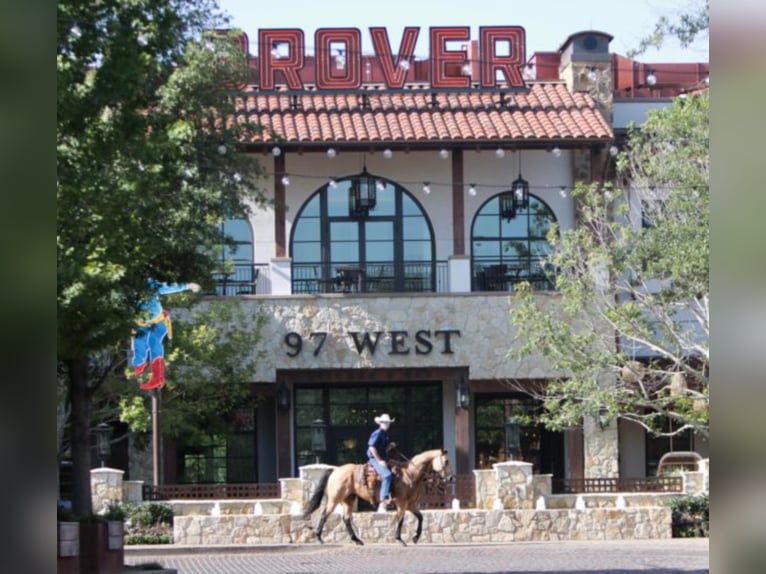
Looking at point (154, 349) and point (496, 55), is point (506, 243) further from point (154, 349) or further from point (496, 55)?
point (154, 349)

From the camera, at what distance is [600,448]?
3381cm

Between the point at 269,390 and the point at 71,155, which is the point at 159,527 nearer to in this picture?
the point at 269,390

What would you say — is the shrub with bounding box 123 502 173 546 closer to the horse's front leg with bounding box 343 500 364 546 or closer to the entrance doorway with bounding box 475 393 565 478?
the horse's front leg with bounding box 343 500 364 546

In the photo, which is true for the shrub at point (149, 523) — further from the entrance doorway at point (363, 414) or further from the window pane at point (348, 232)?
the window pane at point (348, 232)

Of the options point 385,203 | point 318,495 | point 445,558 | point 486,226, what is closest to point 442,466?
point 445,558

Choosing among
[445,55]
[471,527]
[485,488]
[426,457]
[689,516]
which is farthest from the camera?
[445,55]

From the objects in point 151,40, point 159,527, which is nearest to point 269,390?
point 159,527

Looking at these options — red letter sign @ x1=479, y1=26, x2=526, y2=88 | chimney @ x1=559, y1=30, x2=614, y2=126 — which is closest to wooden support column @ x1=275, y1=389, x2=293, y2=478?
red letter sign @ x1=479, y1=26, x2=526, y2=88

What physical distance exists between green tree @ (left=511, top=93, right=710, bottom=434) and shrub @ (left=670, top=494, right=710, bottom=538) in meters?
1.80

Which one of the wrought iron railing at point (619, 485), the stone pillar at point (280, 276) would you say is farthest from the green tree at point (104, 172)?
the stone pillar at point (280, 276)

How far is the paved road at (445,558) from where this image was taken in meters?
20.3

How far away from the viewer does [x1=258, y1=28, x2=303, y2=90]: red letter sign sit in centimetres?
3328

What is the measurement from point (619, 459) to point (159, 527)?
12991 mm

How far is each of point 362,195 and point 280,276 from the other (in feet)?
9.47
